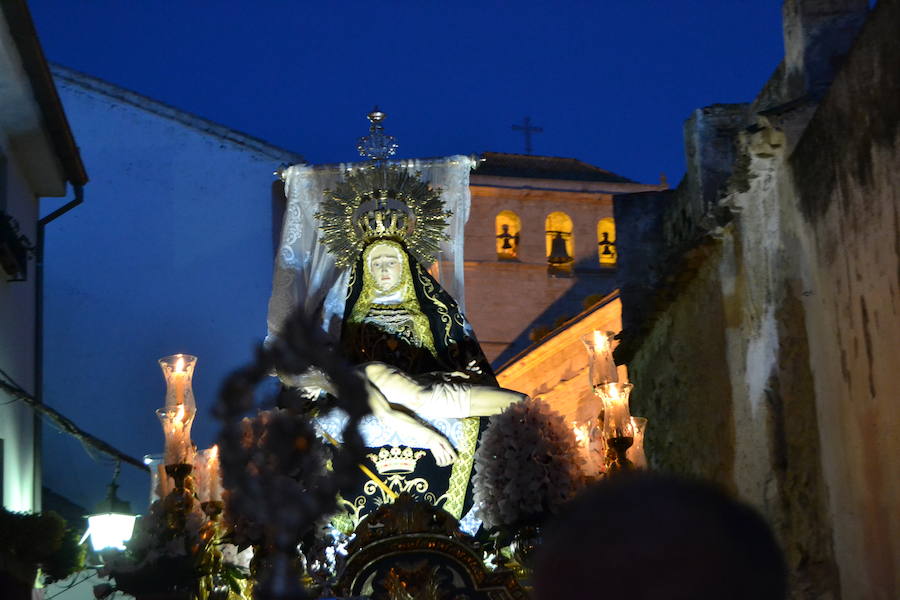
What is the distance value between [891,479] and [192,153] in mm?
12282

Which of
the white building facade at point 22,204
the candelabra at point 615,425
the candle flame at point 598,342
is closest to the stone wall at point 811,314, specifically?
the candelabra at point 615,425

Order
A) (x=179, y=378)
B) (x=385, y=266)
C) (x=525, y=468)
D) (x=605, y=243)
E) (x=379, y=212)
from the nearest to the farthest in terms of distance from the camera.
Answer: (x=525, y=468)
(x=179, y=378)
(x=385, y=266)
(x=379, y=212)
(x=605, y=243)

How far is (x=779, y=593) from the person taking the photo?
4.25 ft

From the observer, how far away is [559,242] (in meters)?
25.8

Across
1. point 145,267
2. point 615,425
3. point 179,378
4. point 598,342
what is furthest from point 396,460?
point 145,267

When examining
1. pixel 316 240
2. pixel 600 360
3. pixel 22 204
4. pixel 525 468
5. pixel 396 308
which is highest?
pixel 22 204

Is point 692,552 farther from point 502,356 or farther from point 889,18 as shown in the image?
point 502,356

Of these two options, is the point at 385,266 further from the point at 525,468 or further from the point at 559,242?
the point at 559,242

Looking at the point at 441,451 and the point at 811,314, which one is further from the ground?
the point at 811,314

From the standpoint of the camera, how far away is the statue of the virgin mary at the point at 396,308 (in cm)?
783

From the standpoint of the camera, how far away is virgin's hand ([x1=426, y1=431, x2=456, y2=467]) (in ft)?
25.8

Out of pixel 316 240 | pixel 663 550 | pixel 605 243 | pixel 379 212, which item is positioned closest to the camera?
pixel 663 550

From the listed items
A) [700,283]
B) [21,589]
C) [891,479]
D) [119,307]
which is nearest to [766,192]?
[700,283]

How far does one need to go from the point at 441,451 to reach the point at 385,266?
1920mm
